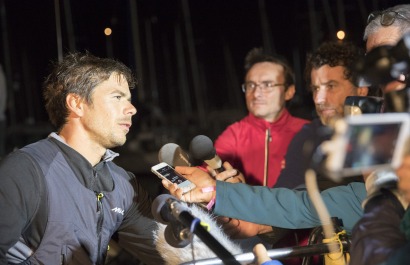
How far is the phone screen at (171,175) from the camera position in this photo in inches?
82.7

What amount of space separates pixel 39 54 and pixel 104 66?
39.9ft

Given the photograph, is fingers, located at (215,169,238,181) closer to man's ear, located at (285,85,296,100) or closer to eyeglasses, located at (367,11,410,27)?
eyeglasses, located at (367,11,410,27)

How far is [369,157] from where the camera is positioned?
98cm

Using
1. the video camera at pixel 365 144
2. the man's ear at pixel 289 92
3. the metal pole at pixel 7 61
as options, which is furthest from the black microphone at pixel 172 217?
the metal pole at pixel 7 61

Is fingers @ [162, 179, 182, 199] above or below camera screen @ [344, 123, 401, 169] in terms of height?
below

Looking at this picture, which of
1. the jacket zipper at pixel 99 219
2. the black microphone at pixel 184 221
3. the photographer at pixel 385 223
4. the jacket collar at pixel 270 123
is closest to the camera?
the photographer at pixel 385 223

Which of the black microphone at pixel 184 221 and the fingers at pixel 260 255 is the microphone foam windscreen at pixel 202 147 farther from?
the fingers at pixel 260 255

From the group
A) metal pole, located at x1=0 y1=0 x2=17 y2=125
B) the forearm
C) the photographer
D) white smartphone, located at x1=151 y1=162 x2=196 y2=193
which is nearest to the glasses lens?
the forearm

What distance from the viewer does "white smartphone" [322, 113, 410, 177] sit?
37.1 inches

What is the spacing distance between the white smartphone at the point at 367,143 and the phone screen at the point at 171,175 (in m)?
1.18

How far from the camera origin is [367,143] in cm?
97

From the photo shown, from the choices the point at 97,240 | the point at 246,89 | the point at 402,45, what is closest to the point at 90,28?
the point at 246,89

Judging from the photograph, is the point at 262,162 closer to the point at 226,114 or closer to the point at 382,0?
the point at 382,0

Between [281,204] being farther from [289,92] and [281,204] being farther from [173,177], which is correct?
[289,92]
